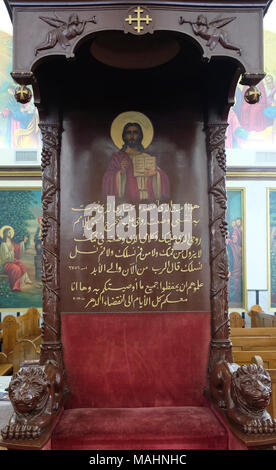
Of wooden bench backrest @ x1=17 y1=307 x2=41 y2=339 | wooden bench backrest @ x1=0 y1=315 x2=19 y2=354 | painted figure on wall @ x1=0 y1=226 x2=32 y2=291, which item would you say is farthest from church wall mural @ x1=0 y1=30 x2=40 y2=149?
wooden bench backrest @ x1=0 y1=315 x2=19 y2=354

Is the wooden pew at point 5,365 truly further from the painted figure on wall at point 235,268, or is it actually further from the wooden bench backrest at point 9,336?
the painted figure on wall at point 235,268

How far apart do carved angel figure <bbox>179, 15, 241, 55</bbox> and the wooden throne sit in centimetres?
31

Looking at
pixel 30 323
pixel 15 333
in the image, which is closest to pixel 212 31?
pixel 15 333

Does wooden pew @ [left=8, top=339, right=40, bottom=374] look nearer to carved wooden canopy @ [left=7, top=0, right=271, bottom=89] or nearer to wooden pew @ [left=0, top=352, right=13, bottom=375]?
wooden pew @ [left=0, top=352, right=13, bottom=375]

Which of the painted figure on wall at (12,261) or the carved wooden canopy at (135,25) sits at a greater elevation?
the carved wooden canopy at (135,25)

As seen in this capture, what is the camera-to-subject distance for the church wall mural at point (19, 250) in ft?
23.6

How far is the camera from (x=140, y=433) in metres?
2.15

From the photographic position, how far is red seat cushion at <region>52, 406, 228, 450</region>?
2129 mm

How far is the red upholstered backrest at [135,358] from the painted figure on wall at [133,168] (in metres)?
0.86

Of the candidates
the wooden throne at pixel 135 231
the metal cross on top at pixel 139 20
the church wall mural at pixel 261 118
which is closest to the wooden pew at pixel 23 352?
the wooden throne at pixel 135 231

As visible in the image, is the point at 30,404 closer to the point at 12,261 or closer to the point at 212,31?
the point at 212,31

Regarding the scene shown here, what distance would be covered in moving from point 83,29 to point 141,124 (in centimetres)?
85
